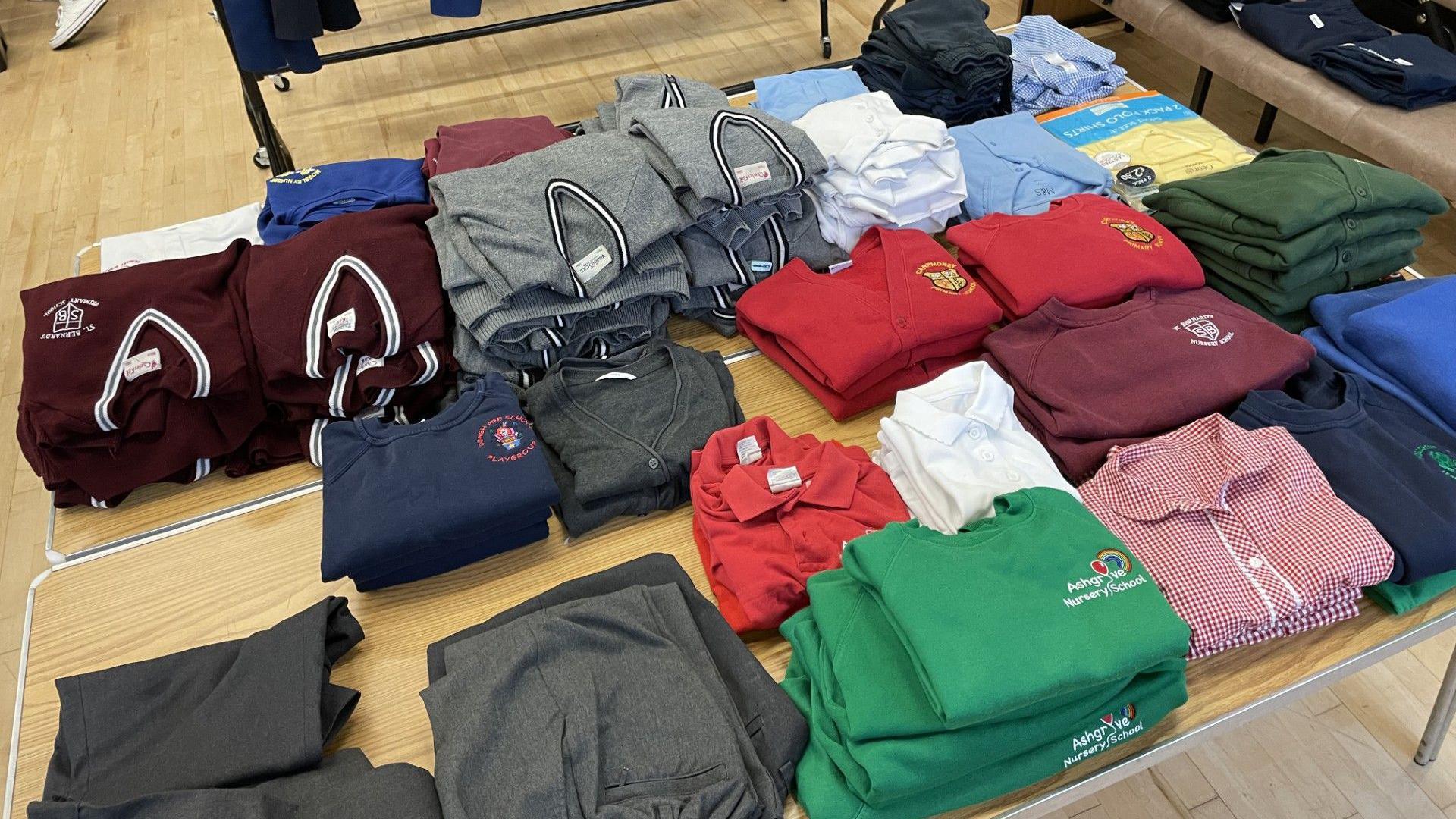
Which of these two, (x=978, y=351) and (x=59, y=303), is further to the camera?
(x=978, y=351)

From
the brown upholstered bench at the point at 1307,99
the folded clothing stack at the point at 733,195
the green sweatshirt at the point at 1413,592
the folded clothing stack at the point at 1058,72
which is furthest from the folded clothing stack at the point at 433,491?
the brown upholstered bench at the point at 1307,99

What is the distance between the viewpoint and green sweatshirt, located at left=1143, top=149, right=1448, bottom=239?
1693 mm

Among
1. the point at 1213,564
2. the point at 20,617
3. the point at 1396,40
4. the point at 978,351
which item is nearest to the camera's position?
the point at 1213,564

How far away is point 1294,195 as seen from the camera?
171 cm

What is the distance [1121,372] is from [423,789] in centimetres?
120

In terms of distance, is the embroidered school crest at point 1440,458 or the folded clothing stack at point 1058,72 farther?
the folded clothing stack at point 1058,72

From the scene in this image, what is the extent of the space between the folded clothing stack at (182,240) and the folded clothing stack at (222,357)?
34cm

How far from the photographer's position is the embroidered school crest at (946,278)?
175cm

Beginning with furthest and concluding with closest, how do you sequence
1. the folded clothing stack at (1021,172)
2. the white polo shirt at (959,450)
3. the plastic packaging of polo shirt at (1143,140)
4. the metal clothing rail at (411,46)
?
the metal clothing rail at (411,46) < the plastic packaging of polo shirt at (1143,140) < the folded clothing stack at (1021,172) < the white polo shirt at (959,450)

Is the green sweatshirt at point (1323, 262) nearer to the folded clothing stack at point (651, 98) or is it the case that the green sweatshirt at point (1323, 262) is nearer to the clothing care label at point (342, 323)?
the folded clothing stack at point (651, 98)

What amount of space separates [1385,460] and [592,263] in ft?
4.11

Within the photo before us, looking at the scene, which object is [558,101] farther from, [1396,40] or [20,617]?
[1396,40]

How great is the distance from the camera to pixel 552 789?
44.4 inches

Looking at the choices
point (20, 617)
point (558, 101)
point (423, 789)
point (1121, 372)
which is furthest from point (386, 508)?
point (558, 101)
